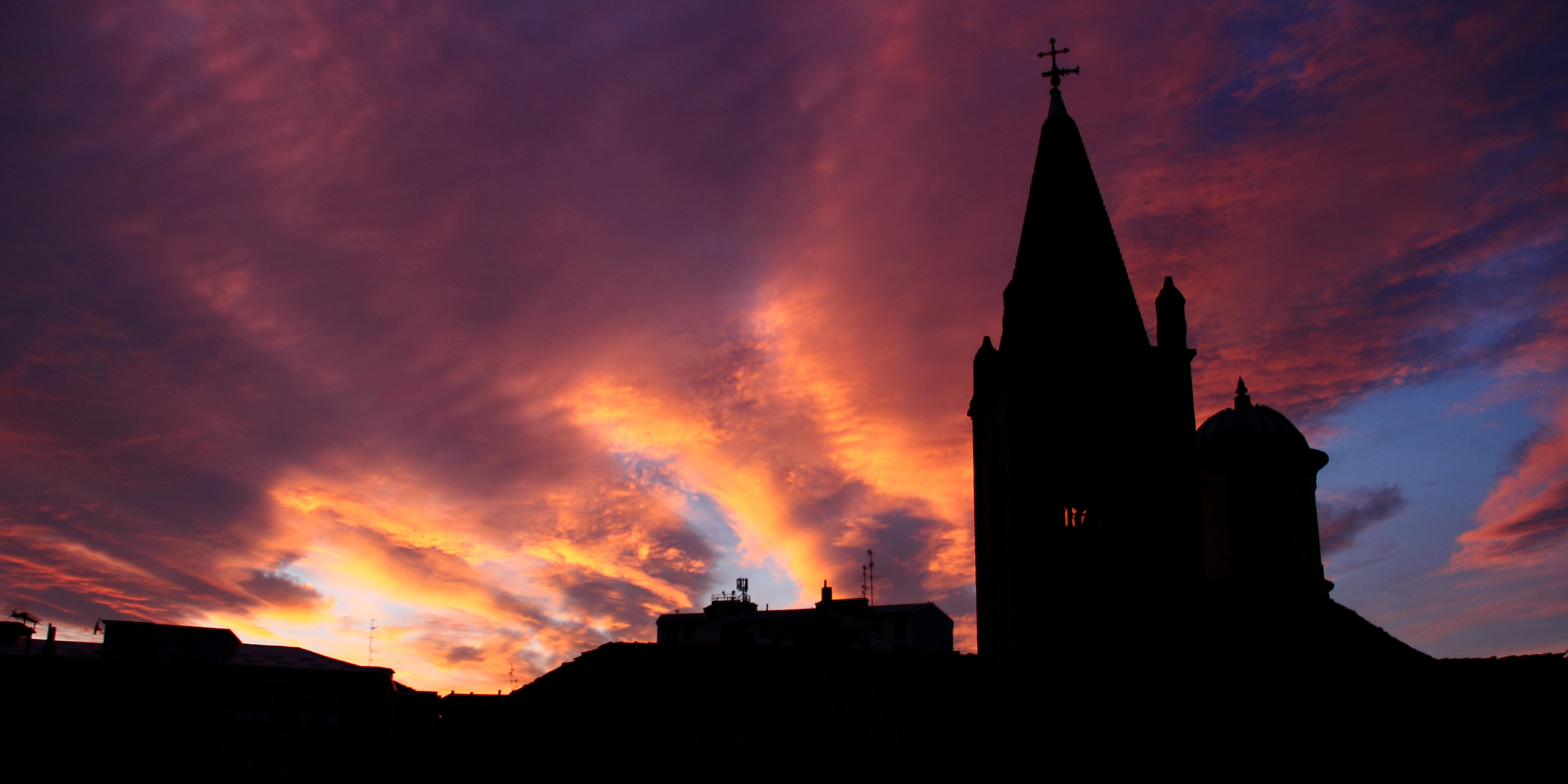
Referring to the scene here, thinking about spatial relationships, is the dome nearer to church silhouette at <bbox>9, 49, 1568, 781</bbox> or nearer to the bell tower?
church silhouette at <bbox>9, 49, 1568, 781</bbox>

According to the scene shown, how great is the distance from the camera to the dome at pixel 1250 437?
95.8 ft

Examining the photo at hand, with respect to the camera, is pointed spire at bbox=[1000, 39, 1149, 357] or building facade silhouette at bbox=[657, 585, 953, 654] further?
building facade silhouette at bbox=[657, 585, 953, 654]

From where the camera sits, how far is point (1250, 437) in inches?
1158

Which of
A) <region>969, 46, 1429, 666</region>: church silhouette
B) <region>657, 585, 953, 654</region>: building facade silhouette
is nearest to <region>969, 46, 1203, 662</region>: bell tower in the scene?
<region>969, 46, 1429, 666</region>: church silhouette

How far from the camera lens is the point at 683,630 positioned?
7675 cm

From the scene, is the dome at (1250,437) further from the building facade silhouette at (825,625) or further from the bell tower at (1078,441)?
the building facade silhouette at (825,625)

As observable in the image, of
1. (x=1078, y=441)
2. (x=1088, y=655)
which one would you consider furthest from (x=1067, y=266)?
(x=1088, y=655)

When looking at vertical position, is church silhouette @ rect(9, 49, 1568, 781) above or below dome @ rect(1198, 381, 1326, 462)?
below

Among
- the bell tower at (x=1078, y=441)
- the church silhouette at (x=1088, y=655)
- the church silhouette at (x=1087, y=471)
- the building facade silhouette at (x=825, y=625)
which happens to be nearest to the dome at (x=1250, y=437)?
the church silhouette at (x=1088, y=655)

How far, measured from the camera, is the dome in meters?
29.2

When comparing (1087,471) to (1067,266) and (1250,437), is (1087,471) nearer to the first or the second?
(1067,266)

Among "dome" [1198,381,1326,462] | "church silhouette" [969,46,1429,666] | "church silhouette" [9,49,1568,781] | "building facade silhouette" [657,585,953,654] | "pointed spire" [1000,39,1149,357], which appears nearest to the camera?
"church silhouette" [9,49,1568,781]

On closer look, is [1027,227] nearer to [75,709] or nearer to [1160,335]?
[1160,335]

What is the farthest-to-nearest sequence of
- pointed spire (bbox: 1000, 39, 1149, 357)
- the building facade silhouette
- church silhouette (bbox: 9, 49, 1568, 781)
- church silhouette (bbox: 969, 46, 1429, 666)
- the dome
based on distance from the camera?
the building facade silhouette
the dome
pointed spire (bbox: 1000, 39, 1149, 357)
church silhouette (bbox: 969, 46, 1429, 666)
church silhouette (bbox: 9, 49, 1568, 781)
